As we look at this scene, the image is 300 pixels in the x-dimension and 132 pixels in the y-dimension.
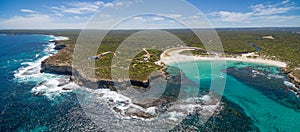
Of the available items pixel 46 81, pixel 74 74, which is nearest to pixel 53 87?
pixel 46 81

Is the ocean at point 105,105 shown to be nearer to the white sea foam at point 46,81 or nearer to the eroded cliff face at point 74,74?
the white sea foam at point 46,81

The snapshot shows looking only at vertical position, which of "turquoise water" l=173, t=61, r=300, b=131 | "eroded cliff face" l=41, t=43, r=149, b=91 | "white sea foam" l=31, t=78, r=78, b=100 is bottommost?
"turquoise water" l=173, t=61, r=300, b=131

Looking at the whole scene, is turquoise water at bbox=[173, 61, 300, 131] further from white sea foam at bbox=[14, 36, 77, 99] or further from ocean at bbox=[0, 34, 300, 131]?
white sea foam at bbox=[14, 36, 77, 99]

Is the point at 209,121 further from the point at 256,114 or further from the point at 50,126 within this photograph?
the point at 50,126

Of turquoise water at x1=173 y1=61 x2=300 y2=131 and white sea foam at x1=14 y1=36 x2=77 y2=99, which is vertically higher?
white sea foam at x1=14 y1=36 x2=77 y2=99

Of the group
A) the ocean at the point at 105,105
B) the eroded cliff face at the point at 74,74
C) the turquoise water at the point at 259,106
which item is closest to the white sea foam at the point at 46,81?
the ocean at the point at 105,105

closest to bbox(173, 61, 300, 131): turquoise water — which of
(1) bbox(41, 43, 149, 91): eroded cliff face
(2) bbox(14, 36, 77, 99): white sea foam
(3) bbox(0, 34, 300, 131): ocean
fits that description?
(3) bbox(0, 34, 300, 131): ocean

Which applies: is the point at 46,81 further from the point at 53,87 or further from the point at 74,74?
the point at 74,74

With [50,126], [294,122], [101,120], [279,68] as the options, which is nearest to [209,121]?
[294,122]
